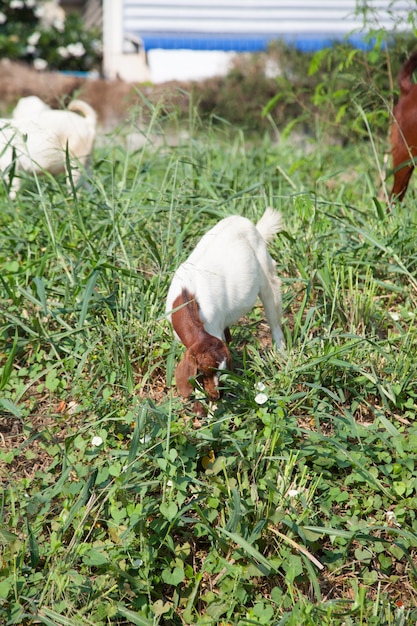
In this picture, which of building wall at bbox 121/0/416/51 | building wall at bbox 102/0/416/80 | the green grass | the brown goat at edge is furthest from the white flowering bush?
the brown goat at edge

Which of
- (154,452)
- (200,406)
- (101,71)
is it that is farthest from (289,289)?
(101,71)

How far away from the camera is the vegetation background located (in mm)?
2926

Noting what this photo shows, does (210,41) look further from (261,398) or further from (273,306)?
(261,398)

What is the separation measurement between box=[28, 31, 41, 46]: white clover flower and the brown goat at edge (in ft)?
52.3

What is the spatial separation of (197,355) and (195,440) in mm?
410

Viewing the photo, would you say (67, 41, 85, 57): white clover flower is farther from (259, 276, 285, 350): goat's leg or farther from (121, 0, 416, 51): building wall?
(259, 276, 285, 350): goat's leg

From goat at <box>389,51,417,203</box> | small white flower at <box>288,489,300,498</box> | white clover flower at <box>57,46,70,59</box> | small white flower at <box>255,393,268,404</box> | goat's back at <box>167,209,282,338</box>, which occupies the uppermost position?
goat at <box>389,51,417,203</box>

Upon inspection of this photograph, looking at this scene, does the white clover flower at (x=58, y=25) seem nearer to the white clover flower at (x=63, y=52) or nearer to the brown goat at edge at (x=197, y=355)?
the white clover flower at (x=63, y=52)

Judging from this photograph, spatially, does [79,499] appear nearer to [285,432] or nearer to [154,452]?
[154,452]

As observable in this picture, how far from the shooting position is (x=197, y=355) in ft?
10.4

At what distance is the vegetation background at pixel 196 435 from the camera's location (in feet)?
9.60

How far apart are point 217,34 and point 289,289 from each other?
11.2 m

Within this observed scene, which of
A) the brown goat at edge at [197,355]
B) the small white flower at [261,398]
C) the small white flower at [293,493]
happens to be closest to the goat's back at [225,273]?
the brown goat at edge at [197,355]

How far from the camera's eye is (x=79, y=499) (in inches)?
122
